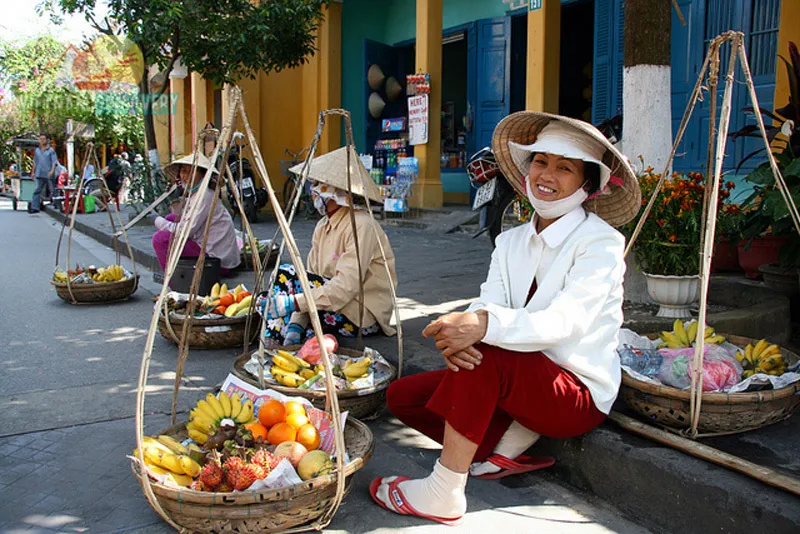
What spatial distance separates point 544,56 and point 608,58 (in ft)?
2.61

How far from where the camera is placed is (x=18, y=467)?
271cm

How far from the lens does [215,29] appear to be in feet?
31.4

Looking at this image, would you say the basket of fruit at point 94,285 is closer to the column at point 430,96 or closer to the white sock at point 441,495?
the white sock at point 441,495

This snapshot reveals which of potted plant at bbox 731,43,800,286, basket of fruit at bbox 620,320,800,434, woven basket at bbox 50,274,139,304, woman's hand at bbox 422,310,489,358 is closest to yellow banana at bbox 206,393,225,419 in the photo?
woman's hand at bbox 422,310,489,358

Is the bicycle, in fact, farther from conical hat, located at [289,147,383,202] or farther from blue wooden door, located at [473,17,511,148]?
conical hat, located at [289,147,383,202]

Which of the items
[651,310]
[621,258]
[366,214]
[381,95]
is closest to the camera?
[621,258]

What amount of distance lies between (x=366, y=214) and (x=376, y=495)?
1.85m

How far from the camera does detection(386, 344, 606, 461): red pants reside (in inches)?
89.7

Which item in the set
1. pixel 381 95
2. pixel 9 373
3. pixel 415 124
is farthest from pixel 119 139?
pixel 9 373

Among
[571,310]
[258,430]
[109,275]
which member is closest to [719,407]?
[571,310]

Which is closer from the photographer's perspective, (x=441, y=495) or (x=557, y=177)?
(x=441, y=495)

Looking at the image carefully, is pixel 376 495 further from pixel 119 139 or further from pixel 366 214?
pixel 119 139

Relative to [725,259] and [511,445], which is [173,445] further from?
[725,259]

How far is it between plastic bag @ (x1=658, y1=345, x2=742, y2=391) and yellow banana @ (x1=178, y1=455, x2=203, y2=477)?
179 centimetres
